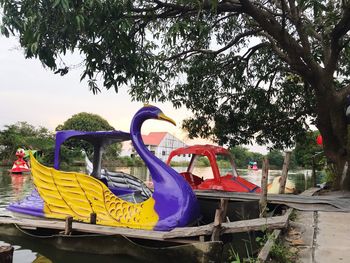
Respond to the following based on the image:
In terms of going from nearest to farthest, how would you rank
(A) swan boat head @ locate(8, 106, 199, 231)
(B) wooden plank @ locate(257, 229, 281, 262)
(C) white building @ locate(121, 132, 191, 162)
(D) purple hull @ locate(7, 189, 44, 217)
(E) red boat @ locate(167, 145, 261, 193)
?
(B) wooden plank @ locate(257, 229, 281, 262) < (A) swan boat head @ locate(8, 106, 199, 231) < (D) purple hull @ locate(7, 189, 44, 217) < (E) red boat @ locate(167, 145, 261, 193) < (C) white building @ locate(121, 132, 191, 162)

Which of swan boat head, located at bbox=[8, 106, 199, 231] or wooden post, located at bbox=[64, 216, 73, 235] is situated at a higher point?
swan boat head, located at bbox=[8, 106, 199, 231]

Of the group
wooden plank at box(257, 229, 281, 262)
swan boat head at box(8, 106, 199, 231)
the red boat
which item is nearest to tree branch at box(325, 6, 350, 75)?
the red boat

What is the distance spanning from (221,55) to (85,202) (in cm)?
799

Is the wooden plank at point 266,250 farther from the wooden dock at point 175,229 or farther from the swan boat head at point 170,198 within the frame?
the swan boat head at point 170,198

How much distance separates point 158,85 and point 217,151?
3131mm

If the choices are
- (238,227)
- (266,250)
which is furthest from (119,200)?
(266,250)

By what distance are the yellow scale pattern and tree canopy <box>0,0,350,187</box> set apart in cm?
222

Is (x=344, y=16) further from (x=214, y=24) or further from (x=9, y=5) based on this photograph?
(x=9, y=5)

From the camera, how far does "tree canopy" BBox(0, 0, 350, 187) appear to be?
645 cm

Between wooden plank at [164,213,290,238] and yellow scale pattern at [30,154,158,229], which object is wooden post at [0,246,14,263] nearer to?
wooden plank at [164,213,290,238]

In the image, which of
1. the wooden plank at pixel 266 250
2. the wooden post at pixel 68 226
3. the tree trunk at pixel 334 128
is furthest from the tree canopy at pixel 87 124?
the wooden plank at pixel 266 250

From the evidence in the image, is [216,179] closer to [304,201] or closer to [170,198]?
[304,201]

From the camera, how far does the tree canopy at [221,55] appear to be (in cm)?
645

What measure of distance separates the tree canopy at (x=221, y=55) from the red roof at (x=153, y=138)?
54013 mm
